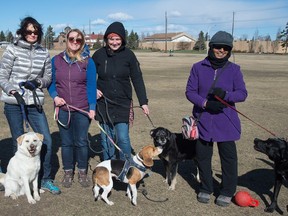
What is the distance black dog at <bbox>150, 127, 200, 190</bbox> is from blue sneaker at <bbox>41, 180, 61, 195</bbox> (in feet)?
5.38

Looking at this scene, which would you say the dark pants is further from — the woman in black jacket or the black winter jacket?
the black winter jacket

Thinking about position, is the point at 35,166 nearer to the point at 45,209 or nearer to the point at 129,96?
the point at 45,209

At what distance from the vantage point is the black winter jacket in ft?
15.8

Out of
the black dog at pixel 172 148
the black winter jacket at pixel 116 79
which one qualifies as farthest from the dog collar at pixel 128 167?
the black winter jacket at pixel 116 79

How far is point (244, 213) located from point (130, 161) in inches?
66.1

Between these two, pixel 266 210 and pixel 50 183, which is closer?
pixel 266 210

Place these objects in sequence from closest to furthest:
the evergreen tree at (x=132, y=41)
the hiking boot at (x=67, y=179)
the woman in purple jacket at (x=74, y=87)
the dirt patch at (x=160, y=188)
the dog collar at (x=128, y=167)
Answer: the dirt patch at (x=160, y=188)
the dog collar at (x=128, y=167)
the woman in purple jacket at (x=74, y=87)
the hiking boot at (x=67, y=179)
the evergreen tree at (x=132, y=41)

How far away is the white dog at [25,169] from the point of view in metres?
4.29

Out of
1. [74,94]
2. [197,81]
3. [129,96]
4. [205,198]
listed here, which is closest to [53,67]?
[74,94]

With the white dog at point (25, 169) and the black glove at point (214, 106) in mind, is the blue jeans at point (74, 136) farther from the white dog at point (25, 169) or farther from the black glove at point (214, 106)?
the black glove at point (214, 106)

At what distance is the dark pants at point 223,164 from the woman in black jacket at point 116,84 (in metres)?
1.05

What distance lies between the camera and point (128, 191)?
477 cm

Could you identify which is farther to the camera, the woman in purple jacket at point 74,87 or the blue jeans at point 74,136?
the blue jeans at point 74,136

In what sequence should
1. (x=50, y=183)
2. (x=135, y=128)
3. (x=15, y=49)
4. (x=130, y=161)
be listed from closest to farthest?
(x=15, y=49) < (x=130, y=161) < (x=50, y=183) < (x=135, y=128)
